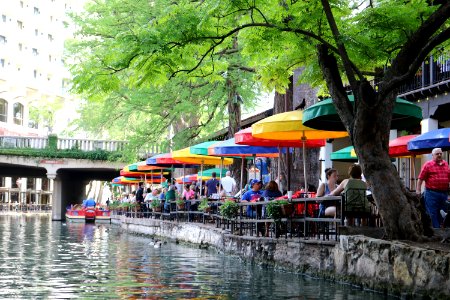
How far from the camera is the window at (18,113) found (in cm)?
7719

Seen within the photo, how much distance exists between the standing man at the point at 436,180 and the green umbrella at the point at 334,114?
2.64ft

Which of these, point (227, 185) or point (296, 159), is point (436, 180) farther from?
point (227, 185)

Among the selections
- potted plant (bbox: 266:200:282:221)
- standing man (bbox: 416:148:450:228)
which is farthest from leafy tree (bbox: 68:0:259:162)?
standing man (bbox: 416:148:450:228)

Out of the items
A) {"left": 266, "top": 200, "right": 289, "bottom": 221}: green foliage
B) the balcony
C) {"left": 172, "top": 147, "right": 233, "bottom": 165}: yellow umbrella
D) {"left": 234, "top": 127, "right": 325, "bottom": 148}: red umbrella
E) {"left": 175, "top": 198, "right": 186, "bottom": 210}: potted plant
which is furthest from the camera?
{"left": 175, "top": 198, "right": 186, "bottom": 210}: potted plant

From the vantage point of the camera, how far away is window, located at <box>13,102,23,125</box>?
77188mm

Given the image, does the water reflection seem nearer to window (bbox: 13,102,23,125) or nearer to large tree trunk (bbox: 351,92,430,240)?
large tree trunk (bbox: 351,92,430,240)

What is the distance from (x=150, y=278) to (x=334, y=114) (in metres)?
4.19

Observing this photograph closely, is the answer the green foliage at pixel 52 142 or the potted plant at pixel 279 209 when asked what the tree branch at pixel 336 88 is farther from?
the green foliage at pixel 52 142

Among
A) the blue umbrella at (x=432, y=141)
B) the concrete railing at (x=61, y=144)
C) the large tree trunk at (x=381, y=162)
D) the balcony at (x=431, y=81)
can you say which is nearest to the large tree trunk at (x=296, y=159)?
the balcony at (x=431, y=81)

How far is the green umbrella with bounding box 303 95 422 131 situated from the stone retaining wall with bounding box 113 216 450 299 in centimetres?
221

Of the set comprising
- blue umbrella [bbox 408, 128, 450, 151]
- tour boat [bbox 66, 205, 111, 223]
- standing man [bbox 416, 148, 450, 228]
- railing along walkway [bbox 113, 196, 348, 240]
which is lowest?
tour boat [bbox 66, 205, 111, 223]

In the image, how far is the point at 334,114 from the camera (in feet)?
43.8

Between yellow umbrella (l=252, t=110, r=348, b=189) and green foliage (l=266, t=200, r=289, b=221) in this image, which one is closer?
green foliage (l=266, t=200, r=289, b=221)

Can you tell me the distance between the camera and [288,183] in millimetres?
20328
